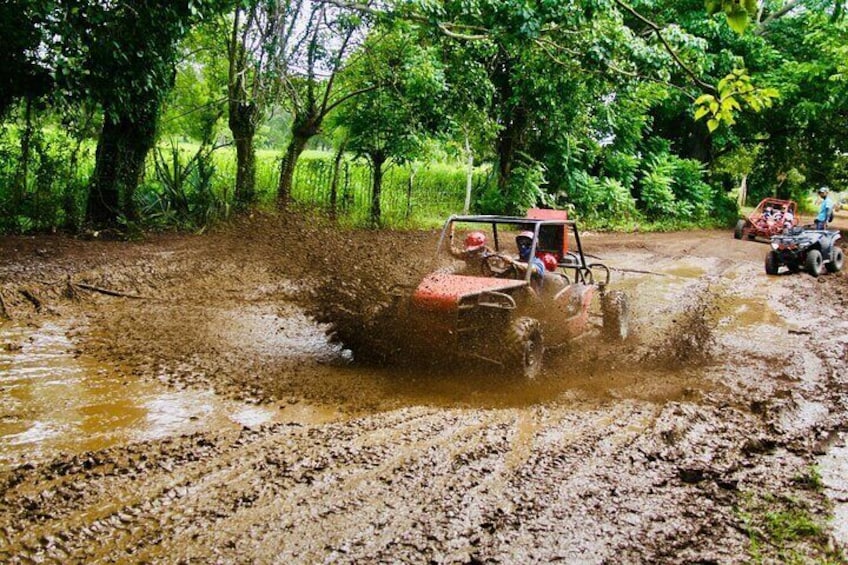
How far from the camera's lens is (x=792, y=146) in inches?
1028

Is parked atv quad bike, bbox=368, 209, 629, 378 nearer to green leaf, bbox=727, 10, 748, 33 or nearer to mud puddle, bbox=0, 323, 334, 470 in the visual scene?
mud puddle, bbox=0, 323, 334, 470

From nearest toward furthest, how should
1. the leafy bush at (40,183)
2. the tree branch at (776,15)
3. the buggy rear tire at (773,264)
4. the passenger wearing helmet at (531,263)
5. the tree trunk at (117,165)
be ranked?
the passenger wearing helmet at (531,263), the leafy bush at (40,183), the tree trunk at (117,165), the buggy rear tire at (773,264), the tree branch at (776,15)

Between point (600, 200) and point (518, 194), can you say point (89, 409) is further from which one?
point (600, 200)

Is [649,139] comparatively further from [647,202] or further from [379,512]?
[379,512]

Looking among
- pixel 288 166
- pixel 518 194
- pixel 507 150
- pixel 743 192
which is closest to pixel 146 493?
pixel 288 166

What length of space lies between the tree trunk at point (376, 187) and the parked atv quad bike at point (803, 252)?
847 centimetres

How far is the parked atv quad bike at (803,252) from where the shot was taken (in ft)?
42.5

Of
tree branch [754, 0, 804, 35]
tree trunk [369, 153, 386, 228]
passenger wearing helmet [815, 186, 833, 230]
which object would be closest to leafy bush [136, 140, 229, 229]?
tree trunk [369, 153, 386, 228]

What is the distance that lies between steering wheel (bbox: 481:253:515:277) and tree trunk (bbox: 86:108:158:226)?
7.32 metres

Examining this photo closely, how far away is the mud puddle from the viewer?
432cm

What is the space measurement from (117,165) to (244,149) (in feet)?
8.77

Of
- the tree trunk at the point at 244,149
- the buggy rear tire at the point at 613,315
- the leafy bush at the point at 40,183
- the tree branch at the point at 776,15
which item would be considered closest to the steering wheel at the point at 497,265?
the buggy rear tire at the point at 613,315

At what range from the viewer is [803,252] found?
13.1 meters

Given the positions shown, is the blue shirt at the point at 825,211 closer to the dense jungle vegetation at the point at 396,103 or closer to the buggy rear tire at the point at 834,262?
the buggy rear tire at the point at 834,262
